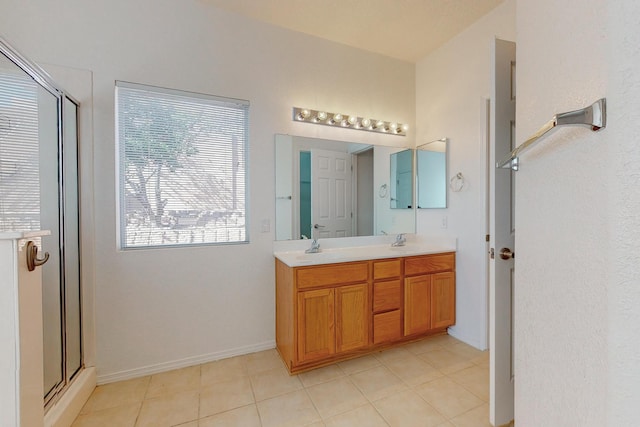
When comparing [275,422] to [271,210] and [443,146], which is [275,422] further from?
[443,146]

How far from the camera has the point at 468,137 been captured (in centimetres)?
240


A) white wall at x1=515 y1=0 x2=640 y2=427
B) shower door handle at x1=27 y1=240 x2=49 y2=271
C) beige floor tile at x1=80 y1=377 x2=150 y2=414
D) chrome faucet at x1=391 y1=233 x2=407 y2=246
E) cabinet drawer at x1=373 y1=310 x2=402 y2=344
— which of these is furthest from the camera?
chrome faucet at x1=391 y1=233 x2=407 y2=246

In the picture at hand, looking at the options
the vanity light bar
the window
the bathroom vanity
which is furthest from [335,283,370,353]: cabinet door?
the vanity light bar

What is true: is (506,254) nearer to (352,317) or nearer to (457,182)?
(352,317)

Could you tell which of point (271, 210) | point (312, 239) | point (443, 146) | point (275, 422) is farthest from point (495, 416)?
point (443, 146)

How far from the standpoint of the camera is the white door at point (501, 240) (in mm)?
1356

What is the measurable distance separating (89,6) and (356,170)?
2.32 metres

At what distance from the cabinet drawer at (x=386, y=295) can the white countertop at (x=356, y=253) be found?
0.75 ft

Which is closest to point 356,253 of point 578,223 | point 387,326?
point 387,326

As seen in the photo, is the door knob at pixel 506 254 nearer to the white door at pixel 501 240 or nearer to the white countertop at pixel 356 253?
the white door at pixel 501 240

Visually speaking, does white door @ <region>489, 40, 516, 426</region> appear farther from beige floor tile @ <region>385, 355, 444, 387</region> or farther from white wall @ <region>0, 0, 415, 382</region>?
white wall @ <region>0, 0, 415, 382</region>

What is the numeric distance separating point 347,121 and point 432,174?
3.30 ft

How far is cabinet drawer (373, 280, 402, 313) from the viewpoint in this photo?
217 cm

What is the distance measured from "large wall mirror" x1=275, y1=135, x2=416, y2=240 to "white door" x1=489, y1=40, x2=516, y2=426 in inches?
55.9
